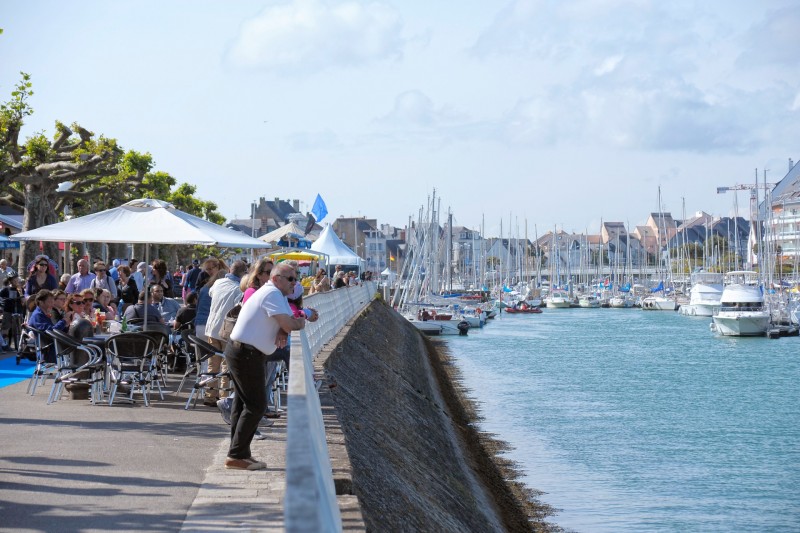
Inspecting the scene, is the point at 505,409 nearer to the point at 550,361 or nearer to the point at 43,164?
the point at 43,164

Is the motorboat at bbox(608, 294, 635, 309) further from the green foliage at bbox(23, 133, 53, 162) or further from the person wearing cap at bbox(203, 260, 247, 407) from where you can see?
the person wearing cap at bbox(203, 260, 247, 407)

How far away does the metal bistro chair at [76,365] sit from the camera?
44.1 ft

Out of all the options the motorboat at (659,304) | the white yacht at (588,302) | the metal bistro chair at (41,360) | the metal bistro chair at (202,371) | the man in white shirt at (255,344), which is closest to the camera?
the man in white shirt at (255,344)

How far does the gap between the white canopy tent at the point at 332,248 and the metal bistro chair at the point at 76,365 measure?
84.1ft

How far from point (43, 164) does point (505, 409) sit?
51.0 feet

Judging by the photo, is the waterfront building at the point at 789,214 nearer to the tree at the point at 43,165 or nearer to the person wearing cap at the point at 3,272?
the tree at the point at 43,165

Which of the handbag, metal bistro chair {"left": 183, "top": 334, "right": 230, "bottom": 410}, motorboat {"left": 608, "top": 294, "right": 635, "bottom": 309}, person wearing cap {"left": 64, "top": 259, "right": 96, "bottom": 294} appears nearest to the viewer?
the handbag

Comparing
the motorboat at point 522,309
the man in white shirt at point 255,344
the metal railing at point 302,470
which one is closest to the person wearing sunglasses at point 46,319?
the man in white shirt at point 255,344

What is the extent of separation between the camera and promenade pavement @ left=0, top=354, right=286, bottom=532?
24.6 ft

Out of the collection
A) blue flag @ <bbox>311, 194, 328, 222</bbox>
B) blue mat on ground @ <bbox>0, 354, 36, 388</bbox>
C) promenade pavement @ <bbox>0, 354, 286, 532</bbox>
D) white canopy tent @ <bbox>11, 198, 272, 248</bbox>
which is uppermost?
blue flag @ <bbox>311, 194, 328, 222</bbox>

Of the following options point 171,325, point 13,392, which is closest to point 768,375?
point 171,325

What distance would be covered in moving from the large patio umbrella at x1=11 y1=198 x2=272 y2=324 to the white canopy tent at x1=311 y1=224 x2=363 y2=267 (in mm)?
23537

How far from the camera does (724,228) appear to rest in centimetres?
19338

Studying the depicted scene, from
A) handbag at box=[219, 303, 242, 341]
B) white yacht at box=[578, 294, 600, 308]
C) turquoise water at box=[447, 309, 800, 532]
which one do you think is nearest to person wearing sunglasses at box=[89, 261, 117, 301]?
handbag at box=[219, 303, 242, 341]
